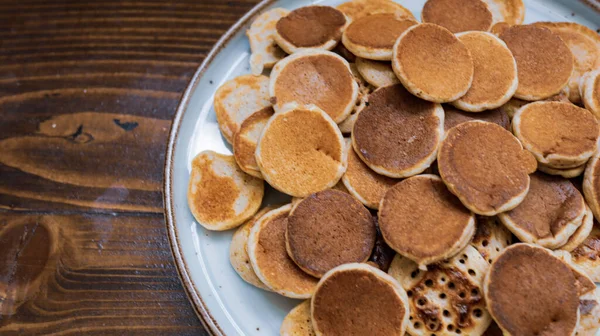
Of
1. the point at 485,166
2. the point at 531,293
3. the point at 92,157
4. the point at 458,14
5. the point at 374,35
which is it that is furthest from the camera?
the point at 92,157

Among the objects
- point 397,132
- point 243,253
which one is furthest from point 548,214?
point 243,253

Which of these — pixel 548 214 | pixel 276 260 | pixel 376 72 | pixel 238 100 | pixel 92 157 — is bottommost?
pixel 92 157

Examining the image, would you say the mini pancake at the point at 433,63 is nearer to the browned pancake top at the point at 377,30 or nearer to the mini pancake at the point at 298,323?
the browned pancake top at the point at 377,30

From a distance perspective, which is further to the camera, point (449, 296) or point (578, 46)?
point (578, 46)

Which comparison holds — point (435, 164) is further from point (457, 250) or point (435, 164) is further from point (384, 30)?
point (384, 30)

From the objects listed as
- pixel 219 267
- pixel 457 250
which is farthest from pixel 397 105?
pixel 219 267

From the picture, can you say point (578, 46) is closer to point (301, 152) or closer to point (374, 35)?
point (374, 35)

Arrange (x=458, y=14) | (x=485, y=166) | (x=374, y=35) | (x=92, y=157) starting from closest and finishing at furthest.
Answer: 1. (x=485, y=166)
2. (x=374, y=35)
3. (x=458, y=14)
4. (x=92, y=157)
